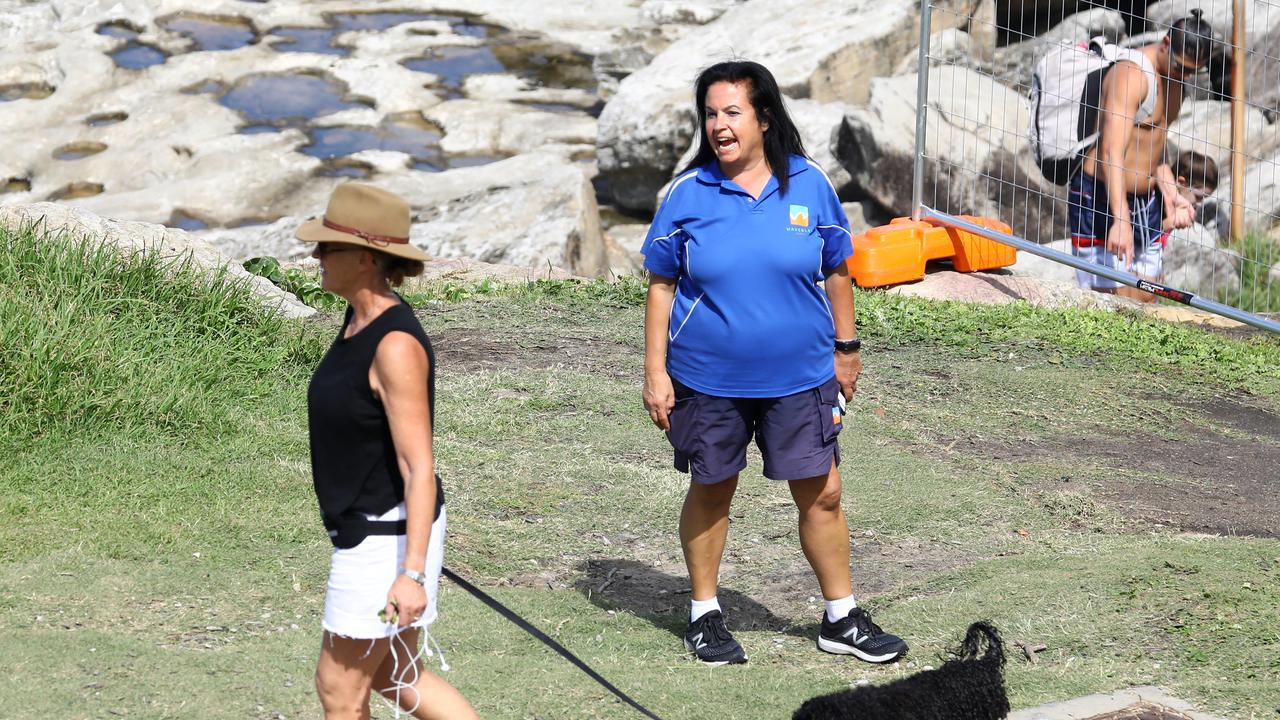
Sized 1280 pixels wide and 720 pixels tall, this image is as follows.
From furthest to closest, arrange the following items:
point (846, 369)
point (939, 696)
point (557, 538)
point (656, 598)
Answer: point (557, 538) < point (656, 598) < point (846, 369) < point (939, 696)

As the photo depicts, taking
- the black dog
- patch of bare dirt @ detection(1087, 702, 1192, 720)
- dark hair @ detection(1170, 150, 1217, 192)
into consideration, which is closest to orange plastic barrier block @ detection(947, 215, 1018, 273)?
dark hair @ detection(1170, 150, 1217, 192)

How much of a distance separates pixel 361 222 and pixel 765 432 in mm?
1554

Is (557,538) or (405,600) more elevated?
(405,600)

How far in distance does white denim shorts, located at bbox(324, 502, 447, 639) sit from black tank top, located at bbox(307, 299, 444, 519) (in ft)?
0.20

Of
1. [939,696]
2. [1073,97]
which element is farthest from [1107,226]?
[939,696]

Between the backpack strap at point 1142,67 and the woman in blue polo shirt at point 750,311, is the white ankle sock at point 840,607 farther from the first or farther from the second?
the backpack strap at point 1142,67

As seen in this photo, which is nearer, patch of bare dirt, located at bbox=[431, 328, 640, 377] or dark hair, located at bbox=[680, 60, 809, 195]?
dark hair, located at bbox=[680, 60, 809, 195]

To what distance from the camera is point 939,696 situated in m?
3.45

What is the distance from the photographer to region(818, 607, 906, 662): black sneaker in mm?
4285

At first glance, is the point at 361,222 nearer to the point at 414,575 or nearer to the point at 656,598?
the point at 414,575

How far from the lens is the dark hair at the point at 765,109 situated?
160 inches

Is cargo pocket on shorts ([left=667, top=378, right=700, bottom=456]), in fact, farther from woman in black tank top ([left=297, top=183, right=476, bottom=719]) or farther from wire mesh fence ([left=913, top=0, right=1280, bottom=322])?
wire mesh fence ([left=913, top=0, right=1280, bottom=322])

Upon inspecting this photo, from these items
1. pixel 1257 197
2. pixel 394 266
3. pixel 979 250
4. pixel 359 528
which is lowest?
pixel 1257 197

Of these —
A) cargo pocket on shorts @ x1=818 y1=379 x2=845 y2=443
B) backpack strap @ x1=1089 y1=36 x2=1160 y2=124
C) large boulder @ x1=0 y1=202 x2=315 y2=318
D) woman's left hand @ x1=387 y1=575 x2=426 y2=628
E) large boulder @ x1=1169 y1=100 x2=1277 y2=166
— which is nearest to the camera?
woman's left hand @ x1=387 y1=575 x2=426 y2=628
